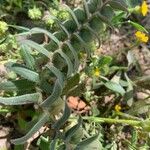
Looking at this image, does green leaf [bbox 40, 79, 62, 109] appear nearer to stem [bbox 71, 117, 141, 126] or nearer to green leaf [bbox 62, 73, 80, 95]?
green leaf [bbox 62, 73, 80, 95]

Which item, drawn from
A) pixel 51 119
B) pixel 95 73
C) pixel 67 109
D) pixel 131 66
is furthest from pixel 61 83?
pixel 131 66

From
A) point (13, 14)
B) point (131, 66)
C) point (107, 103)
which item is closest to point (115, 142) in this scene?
point (107, 103)

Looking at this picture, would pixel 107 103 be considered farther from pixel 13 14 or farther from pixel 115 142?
pixel 13 14

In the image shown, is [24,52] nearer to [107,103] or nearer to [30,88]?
[30,88]

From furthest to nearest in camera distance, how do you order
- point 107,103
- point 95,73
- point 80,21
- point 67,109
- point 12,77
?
point 107,103 → point 95,73 → point 12,77 → point 80,21 → point 67,109

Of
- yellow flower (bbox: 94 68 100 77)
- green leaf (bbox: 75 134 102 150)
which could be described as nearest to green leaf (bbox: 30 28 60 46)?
Answer: green leaf (bbox: 75 134 102 150)

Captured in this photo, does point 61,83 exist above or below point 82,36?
below

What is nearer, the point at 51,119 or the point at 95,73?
the point at 51,119

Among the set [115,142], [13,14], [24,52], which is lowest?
[115,142]

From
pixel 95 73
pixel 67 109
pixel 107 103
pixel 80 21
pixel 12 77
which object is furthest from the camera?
pixel 107 103
